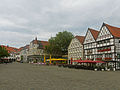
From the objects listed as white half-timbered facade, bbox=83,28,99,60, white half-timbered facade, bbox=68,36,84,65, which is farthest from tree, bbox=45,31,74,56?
white half-timbered facade, bbox=83,28,99,60

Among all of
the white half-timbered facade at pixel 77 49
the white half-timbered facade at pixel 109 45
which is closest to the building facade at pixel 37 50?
the white half-timbered facade at pixel 77 49

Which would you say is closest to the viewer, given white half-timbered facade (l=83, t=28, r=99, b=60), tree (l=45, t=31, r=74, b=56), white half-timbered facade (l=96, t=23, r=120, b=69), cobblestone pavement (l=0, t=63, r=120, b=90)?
cobblestone pavement (l=0, t=63, r=120, b=90)

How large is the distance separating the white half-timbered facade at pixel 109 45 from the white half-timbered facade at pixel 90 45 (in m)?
2.16

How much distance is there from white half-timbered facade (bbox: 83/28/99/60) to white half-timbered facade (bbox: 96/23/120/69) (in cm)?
216

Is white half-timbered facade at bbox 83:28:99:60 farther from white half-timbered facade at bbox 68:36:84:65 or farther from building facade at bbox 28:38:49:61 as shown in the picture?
building facade at bbox 28:38:49:61

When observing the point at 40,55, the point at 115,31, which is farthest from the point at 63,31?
the point at 115,31

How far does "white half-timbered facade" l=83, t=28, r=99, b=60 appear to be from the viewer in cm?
4548

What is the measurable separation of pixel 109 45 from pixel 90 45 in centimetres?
895

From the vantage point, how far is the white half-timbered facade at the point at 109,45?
37.6 meters

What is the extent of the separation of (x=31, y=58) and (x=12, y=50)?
193 ft

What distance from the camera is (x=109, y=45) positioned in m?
38.9

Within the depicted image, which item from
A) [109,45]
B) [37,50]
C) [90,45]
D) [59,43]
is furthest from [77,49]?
[37,50]

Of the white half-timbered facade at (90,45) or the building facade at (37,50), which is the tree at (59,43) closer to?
the building facade at (37,50)

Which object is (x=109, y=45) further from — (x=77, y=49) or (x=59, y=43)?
(x=59, y=43)
